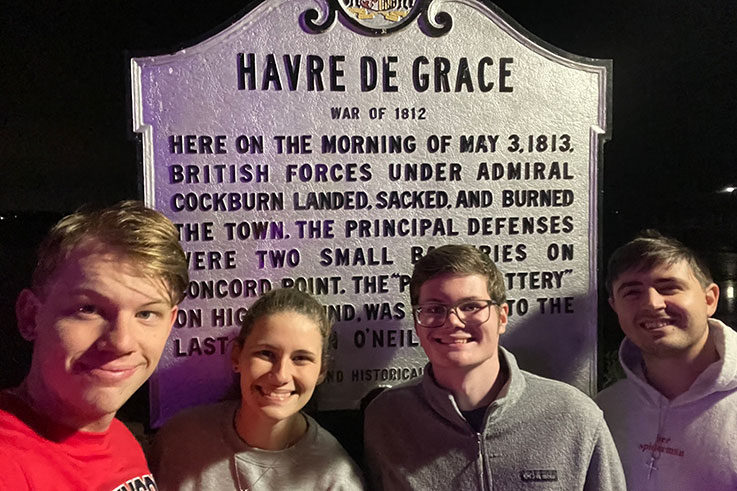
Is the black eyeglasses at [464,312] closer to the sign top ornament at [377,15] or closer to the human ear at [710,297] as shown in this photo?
the human ear at [710,297]

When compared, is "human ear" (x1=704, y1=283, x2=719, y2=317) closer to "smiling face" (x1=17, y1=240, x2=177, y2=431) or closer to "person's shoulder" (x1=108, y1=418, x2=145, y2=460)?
"smiling face" (x1=17, y1=240, x2=177, y2=431)

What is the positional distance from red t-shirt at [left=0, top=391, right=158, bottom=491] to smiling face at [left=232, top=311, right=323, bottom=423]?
49 centimetres

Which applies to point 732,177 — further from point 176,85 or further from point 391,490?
point 176,85

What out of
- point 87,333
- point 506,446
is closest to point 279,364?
point 87,333

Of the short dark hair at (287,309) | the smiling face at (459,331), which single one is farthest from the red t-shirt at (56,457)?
the smiling face at (459,331)

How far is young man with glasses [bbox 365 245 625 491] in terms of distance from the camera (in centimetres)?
220

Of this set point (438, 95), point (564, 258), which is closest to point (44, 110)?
point (438, 95)

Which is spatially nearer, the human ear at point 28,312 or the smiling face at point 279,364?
the human ear at point 28,312

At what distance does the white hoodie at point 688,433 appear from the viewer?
7.54 feet

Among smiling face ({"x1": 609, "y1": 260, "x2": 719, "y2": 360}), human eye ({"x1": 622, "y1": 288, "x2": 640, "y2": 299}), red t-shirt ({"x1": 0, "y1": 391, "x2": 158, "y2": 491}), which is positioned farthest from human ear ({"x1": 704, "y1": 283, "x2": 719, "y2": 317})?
red t-shirt ({"x1": 0, "y1": 391, "x2": 158, "y2": 491})

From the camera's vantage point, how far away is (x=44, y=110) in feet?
8.36

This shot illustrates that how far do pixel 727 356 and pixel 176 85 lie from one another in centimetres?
280

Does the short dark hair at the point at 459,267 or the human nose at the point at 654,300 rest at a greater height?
the short dark hair at the point at 459,267

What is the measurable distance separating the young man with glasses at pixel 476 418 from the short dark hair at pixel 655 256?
680mm
